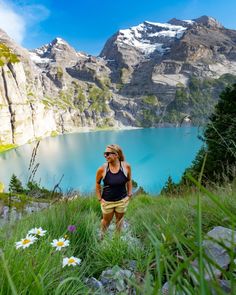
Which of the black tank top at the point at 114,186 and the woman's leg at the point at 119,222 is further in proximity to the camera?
the black tank top at the point at 114,186

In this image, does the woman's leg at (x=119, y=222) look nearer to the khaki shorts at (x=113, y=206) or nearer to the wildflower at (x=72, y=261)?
the khaki shorts at (x=113, y=206)

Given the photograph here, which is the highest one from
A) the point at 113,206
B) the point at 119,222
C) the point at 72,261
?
the point at 72,261

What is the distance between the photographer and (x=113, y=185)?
5.70 m

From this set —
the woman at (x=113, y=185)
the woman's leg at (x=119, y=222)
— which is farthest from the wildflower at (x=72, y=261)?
the woman at (x=113, y=185)

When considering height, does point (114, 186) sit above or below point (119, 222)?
above

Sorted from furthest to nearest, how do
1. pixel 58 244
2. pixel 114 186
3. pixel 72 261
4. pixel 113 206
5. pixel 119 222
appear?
1. pixel 114 186
2. pixel 113 206
3. pixel 119 222
4. pixel 58 244
5. pixel 72 261

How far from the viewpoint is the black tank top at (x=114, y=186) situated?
5.65 meters

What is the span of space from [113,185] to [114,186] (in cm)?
3

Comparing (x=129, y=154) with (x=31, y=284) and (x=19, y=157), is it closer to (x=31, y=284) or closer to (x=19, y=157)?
(x=19, y=157)

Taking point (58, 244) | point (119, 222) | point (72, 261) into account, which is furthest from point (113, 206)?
point (72, 261)

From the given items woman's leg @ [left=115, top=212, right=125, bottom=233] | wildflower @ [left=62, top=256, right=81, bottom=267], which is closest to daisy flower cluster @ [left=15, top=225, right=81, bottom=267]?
wildflower @ [left=62, top=256, right=81, bottom=267]

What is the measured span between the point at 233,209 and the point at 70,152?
116m

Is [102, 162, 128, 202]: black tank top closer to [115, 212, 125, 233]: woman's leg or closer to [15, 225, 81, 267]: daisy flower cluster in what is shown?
[115, 212, 125, 233]: woman's leg

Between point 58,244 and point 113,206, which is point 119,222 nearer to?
point 113,206
